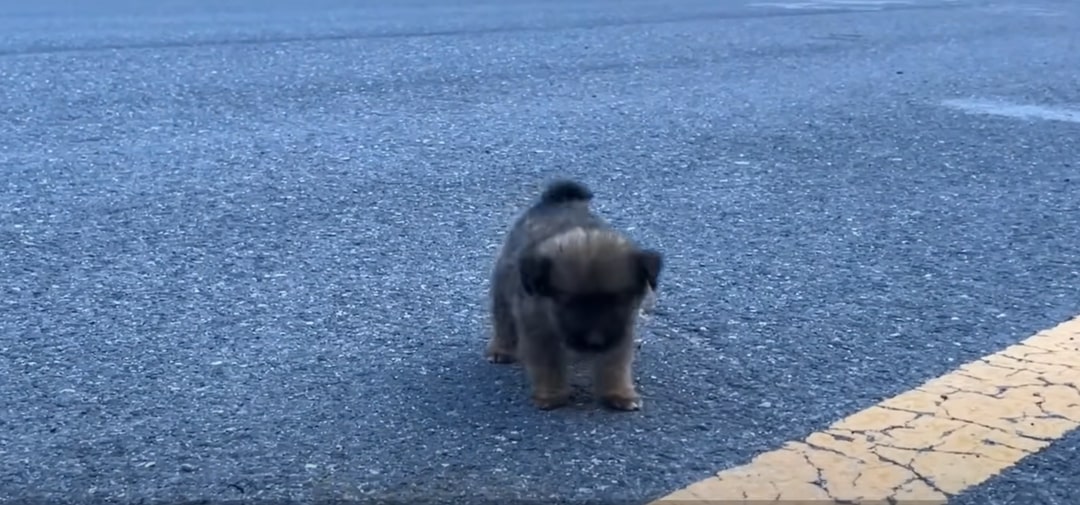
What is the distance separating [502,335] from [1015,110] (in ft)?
16.2

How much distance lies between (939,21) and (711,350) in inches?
389

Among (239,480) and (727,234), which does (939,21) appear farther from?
(239,480)

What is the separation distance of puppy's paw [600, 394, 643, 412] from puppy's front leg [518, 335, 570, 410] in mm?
120

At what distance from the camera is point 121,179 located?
6645mm

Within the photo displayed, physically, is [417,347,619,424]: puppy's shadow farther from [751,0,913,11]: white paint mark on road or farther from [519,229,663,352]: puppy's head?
[751,0,913,11]: white paint mark on road

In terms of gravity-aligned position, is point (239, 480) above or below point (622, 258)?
below

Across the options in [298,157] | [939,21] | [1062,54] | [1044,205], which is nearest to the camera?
[1044,205]

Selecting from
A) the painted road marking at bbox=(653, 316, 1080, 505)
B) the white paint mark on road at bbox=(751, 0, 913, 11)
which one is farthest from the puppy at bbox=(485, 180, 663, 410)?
the white paint mark on road at bbox=(751, 0, 913, 11)

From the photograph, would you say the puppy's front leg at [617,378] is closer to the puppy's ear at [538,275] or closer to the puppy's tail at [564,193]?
the puppy's ear at [538,275]

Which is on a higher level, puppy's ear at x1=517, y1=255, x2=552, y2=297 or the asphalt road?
puppy's ear at x1=517, y1=255, x2=552, y2=297

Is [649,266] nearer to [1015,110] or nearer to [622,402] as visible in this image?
[622,402]

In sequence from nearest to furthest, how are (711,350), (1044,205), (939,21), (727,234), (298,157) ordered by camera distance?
(711,350) → (727,234) → (1044,205) → (298,157) → (939,21)

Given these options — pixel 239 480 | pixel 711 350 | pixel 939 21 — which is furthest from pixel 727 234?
pixel 939 21

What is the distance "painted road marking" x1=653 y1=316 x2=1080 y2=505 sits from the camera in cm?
356
